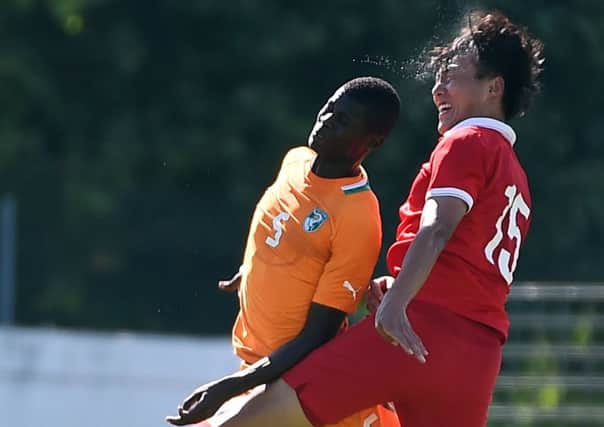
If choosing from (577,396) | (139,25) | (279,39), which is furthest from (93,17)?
(577,396)

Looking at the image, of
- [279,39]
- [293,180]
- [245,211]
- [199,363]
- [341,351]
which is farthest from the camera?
[279,39]

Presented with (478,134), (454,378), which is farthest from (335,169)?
(454,378)

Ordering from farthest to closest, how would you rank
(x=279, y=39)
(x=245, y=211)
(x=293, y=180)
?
(x=279, y=39) → (x=245, y=211) → (x=293, y=180)

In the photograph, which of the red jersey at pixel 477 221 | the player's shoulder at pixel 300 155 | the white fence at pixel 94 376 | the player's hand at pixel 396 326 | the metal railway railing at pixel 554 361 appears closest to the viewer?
the player's hand at pixel 396 326

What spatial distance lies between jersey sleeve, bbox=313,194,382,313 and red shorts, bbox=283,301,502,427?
0.36ft

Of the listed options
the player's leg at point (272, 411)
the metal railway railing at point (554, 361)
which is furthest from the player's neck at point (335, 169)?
the metal railway railing at point (554, 361)

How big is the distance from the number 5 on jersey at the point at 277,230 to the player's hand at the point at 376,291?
0.30 m

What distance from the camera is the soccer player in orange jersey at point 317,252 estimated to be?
443 cm

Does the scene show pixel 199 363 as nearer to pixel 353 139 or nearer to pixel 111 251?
pixel 111 251

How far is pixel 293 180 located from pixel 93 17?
10644 mm

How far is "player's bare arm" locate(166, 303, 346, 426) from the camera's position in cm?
439

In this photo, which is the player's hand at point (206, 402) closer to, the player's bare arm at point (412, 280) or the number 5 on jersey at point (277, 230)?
the number 5 on jersey at point (277, 230)

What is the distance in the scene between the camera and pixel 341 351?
4.32 meters

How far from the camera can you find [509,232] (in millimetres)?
4336
